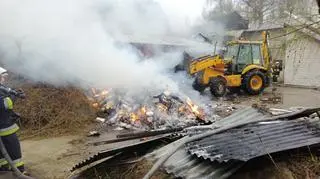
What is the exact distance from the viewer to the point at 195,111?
10.0m

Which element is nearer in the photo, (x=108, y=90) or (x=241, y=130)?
(x=241, y=130)

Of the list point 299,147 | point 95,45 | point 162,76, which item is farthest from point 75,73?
point 299,147

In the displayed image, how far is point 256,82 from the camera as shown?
1538 centimetres

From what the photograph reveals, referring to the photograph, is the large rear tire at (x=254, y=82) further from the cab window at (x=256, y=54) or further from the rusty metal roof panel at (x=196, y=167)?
A: the rusty metal roof panel at (x=196, y=167)

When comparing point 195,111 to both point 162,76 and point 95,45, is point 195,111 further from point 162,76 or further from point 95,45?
point 95,45

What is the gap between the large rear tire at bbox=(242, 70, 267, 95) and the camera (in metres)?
15.0

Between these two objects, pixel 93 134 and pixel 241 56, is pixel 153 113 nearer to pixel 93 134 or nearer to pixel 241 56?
pixel 93 134

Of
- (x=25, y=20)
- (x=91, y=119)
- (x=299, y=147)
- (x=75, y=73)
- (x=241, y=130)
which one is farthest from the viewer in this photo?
(x=75, y=73)

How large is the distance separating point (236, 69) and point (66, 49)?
7.41 metres

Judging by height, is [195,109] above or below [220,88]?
above

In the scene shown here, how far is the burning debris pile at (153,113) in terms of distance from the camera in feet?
31.3

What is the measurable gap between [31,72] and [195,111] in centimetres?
487

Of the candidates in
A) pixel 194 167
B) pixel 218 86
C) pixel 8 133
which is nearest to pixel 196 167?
pixel 194 167

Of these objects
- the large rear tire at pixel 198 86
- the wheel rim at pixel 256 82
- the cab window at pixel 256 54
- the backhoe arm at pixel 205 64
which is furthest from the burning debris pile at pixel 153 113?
the cab window at pixel 256 54
